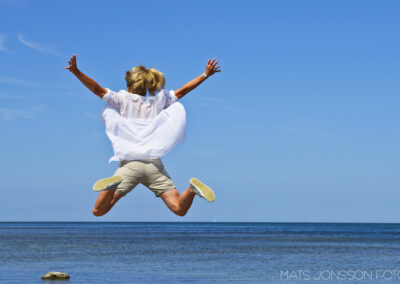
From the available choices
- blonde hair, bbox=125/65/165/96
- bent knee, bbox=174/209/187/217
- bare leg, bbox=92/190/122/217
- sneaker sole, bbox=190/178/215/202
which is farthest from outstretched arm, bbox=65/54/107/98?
bent knee, bbox=174/209/187/217

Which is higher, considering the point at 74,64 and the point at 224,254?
the point at 224,254

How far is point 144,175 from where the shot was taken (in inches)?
272

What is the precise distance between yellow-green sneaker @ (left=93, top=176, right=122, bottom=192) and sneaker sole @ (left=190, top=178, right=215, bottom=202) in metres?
0.86

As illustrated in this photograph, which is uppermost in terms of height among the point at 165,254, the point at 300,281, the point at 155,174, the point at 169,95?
the point at 165,254

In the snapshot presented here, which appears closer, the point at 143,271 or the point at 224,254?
the point at 143,271

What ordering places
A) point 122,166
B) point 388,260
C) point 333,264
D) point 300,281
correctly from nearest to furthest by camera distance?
point 122,166 < point 300,281 < point 333,264 < point 388,260

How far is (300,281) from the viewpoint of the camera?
40969 mm

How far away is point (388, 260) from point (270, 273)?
1828cm

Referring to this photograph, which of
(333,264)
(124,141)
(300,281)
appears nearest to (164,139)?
(124,141)

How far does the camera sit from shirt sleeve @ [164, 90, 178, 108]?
22.9 ft

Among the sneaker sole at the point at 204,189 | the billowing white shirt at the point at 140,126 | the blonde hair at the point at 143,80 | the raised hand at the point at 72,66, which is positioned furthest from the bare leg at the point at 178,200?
the raised hand at the point at 72,66

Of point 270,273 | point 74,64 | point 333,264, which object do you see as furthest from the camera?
point 333,264

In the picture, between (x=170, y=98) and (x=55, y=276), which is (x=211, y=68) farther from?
(x=55, y=276)

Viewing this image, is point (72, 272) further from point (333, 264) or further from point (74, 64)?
point (74, 64)
